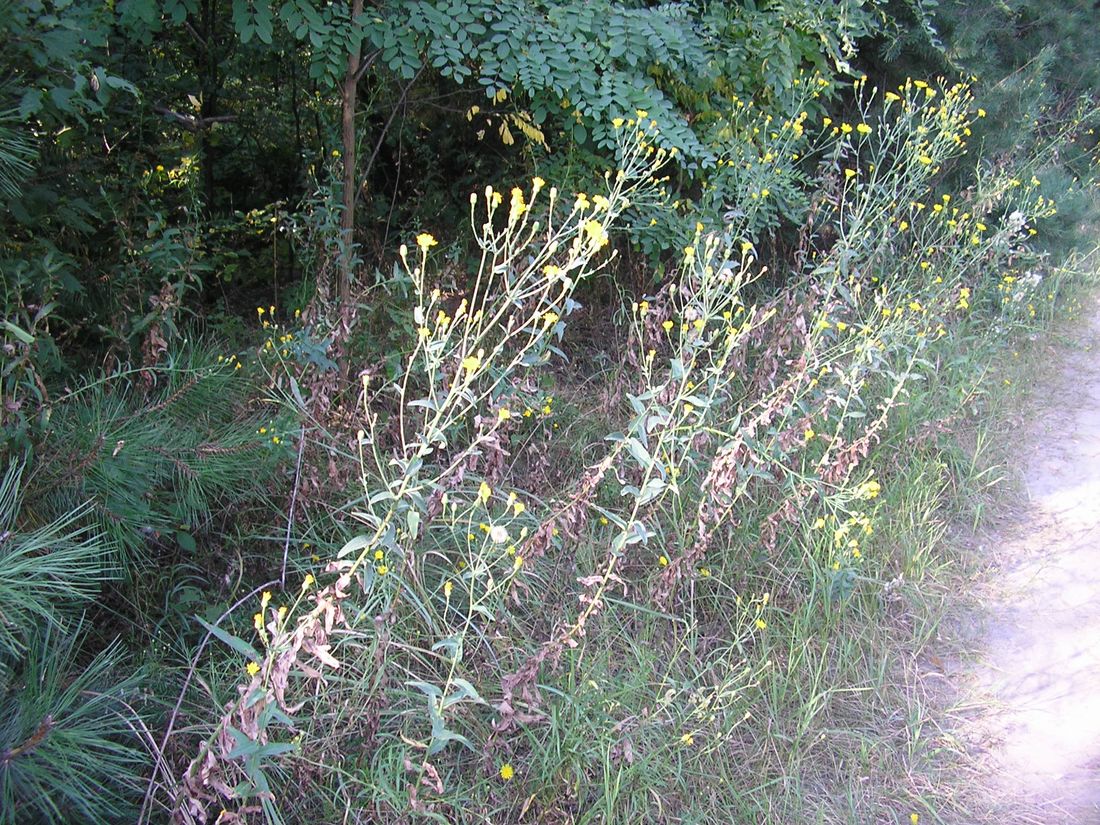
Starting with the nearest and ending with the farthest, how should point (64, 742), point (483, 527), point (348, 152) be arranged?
point (64, 742)
point (483, 527)
point (348, 152)

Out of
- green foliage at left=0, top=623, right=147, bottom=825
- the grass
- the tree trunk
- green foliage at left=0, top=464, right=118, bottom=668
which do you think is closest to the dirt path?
the grass

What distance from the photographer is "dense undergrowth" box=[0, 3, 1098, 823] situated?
6.63ft

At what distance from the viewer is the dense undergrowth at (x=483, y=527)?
2.02 metres

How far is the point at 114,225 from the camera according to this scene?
12.0ft

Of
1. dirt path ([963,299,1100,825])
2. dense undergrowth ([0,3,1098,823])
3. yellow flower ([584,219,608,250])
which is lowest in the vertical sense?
dirt path ([963,299,1100,825])

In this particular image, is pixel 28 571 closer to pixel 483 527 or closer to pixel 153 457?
pixel 153 457

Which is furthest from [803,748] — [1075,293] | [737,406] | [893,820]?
[1075,293]

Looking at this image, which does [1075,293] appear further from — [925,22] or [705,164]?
[705,164]

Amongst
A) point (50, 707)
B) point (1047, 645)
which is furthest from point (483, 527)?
point (1047, 645)

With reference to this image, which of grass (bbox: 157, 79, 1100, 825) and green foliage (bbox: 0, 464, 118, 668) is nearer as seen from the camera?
green foliage (bbox: 0, 464, 118, 668)

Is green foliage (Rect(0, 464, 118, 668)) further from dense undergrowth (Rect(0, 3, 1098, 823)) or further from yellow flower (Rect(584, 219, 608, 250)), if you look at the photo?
yellow flower (Rect(584, 219, 608, 250))

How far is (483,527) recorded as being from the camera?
258 centimetres

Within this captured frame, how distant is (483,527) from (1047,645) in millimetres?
2055

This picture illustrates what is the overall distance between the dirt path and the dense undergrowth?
186 mm
